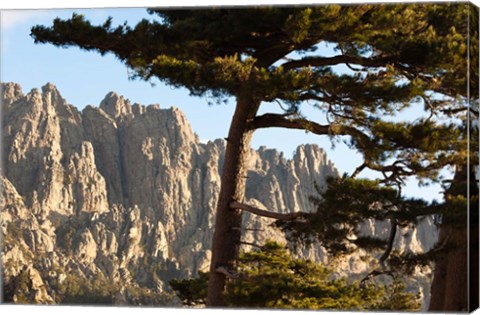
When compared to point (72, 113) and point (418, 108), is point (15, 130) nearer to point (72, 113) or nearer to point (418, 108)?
point (72, 113)

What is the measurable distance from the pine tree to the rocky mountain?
452 millimetres

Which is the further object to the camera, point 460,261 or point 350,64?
point 350,64

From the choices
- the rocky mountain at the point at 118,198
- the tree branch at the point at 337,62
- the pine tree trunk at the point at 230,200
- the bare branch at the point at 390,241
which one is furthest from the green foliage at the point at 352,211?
the tree branch at the point at 337,62

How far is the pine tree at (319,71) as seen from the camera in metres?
5.68

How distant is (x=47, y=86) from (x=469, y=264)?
163 inches

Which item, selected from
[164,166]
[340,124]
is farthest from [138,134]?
[340,124]

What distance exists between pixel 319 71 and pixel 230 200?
1299 millimetres

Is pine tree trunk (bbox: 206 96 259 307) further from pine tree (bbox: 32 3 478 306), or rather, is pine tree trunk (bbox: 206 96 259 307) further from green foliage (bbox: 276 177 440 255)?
green foliage (bbox: 276 177 440 255)

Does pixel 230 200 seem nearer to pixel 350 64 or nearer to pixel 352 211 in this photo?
pixel 352 211

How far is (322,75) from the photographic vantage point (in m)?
5.88

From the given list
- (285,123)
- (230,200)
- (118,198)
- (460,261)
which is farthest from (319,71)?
(118,198)

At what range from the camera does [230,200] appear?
6723mm

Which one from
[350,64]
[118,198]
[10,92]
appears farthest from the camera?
[118,198]

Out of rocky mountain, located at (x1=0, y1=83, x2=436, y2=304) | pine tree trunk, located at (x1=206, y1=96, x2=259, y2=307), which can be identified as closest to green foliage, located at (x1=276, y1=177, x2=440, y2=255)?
rocky mountain, located at (x1=0, y1=83, x2=436, y2=304)
